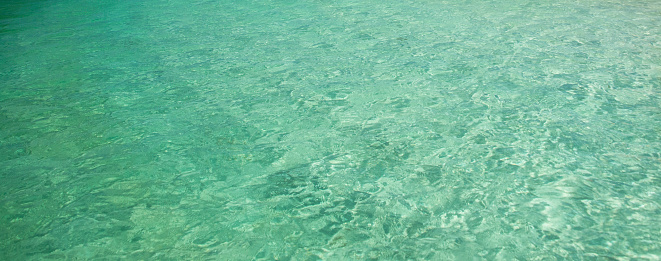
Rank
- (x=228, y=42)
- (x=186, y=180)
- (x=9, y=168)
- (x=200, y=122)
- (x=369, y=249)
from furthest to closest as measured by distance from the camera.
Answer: (x=228, y=42), (x=200, y=122), (x=9, y=168), (x=186, y=180), (x=369, y=249)

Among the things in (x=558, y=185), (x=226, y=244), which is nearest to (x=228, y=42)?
(x=226, y=244)

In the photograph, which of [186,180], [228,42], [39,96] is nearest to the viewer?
[186,180]

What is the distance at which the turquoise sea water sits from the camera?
105 centimetres

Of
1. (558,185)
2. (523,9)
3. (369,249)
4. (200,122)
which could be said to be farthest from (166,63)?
(523,9)

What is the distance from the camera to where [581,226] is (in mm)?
1035

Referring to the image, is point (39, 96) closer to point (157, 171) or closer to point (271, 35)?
point (157, 171)

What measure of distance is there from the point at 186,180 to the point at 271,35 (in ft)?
4.86

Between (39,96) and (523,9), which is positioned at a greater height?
(523,9)

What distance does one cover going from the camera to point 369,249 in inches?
39.2

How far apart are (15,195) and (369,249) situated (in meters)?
0.97

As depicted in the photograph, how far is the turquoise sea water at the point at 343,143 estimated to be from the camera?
3.43ft

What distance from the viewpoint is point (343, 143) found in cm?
145

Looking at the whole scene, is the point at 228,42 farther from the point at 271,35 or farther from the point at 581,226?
the point at 581,226

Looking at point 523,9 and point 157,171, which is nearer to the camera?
point 157,171
